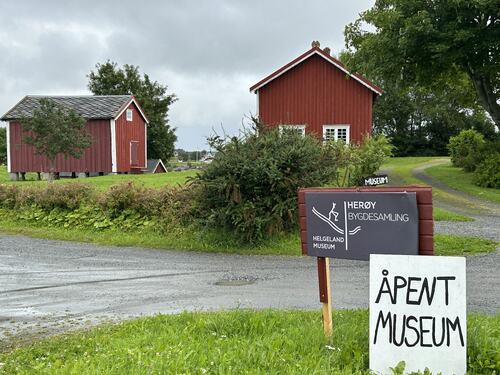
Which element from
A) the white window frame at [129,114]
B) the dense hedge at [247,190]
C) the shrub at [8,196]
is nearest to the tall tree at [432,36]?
the dense hedge at [247,190]

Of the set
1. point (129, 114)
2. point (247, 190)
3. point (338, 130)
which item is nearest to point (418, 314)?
point (247, 190)

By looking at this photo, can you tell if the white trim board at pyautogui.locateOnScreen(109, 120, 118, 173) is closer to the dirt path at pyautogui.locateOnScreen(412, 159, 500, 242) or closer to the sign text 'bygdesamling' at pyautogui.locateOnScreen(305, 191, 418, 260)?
the dirt path at pyautogui.locateOnScreen(412, 159, 500, 242)

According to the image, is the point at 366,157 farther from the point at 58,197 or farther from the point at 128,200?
the point at 58,197

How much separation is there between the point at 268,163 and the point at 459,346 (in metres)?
8.06

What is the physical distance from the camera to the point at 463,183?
2242 cm

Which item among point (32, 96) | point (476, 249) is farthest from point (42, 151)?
point (476, 249)

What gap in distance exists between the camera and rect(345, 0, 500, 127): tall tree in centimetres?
2009

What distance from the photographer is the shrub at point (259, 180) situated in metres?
11.8

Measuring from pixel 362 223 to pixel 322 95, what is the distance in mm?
25687

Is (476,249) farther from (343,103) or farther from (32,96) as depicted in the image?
(32,96)

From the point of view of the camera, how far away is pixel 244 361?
4195 millimetres

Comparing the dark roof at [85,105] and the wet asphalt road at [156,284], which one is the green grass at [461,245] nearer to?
the wet asphalt road at [156,284]

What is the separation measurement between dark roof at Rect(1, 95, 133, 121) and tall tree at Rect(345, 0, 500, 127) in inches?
752

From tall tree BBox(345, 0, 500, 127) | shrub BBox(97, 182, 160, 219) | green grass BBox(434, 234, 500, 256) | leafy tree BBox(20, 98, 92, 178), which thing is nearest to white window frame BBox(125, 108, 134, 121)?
leafy tree BBox(20, 98, 92, 178)
